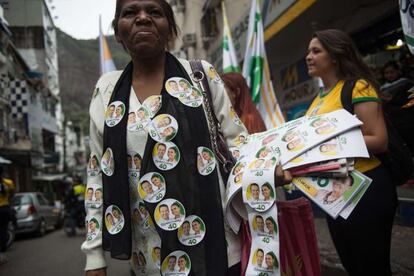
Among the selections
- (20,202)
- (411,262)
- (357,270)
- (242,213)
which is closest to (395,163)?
(357,270)

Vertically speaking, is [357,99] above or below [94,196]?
above

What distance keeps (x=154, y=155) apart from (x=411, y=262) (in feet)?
12.4

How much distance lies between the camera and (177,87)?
172 centimetres

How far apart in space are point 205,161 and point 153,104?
29 centimetres

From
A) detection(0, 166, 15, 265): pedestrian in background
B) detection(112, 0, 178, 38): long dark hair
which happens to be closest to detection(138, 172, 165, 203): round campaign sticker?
detection(112, 0, 178, 38): long dark hair

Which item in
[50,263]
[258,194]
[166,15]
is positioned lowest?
[50,263]

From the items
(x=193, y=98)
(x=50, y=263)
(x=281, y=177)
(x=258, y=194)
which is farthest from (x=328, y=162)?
(x=50, y=263)

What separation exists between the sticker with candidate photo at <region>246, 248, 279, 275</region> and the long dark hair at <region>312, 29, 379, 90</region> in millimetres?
1189

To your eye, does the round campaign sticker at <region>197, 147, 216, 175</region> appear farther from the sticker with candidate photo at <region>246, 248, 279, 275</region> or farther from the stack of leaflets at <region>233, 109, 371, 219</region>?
the sticker with candidate photo at <region>246, 248, 279, 275</region>

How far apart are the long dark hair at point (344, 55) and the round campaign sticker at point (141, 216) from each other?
1.32m

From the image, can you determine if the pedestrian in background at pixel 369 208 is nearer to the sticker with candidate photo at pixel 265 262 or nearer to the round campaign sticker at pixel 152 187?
the sticker with candidate photo at pixel 265 262

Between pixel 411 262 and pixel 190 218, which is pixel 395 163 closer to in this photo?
pixel 190 218

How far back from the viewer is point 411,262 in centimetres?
449

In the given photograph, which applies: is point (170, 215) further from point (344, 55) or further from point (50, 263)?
point (50, 263)
